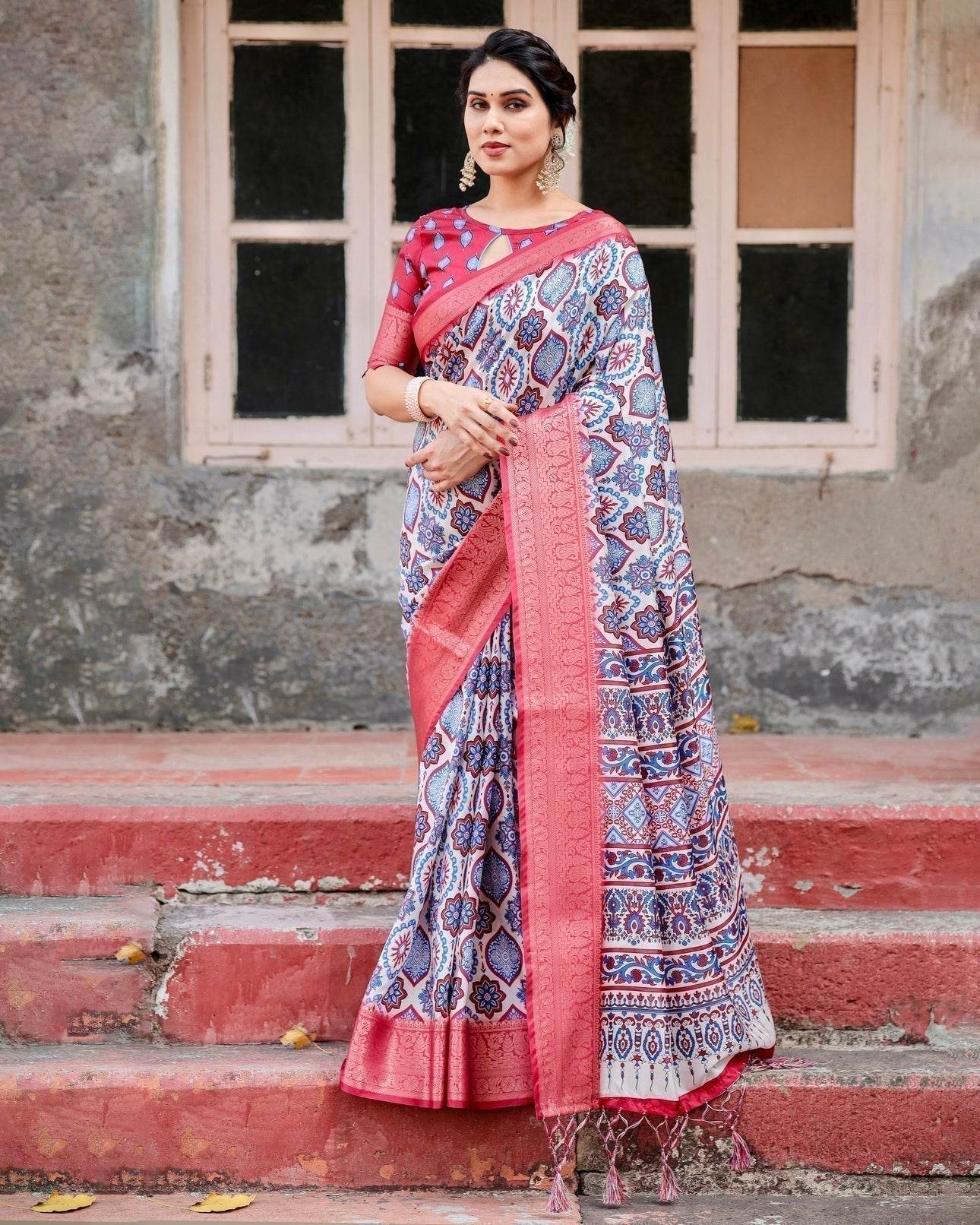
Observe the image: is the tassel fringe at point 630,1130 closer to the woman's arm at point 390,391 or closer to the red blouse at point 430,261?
the woman's arm at point 390,391

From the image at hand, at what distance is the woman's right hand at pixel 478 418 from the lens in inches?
105

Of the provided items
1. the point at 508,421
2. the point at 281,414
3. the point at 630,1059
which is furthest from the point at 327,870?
the point at 281,414

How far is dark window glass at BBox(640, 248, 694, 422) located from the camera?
4781mm

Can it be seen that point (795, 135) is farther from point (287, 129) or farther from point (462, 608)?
point (462, 608)

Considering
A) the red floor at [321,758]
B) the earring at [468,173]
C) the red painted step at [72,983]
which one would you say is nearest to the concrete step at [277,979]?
the red painted step at [72,983]

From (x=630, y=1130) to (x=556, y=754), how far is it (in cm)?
71

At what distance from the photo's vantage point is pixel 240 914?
3.16 meters

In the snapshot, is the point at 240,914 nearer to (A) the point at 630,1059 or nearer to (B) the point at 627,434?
(A) the point at 630,1059

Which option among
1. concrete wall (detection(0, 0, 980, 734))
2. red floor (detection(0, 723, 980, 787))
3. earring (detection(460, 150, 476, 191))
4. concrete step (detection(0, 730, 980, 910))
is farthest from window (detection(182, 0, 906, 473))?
earring (detection(460, 150, 476, 191))

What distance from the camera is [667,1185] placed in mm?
2736

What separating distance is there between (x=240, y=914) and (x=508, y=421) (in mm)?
1202

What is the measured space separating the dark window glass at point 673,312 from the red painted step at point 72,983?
2.55 m

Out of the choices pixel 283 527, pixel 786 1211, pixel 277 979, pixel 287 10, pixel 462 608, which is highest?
pixel 287 10

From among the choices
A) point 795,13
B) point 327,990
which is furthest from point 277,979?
point 795,13
